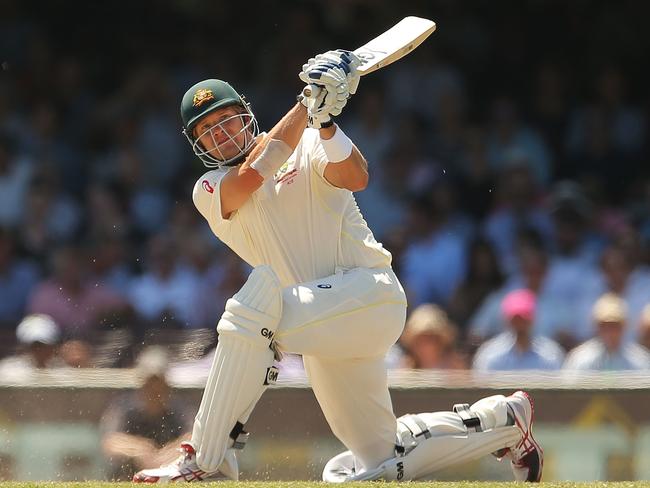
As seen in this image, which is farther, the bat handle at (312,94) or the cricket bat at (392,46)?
the cricket bat at (392,46)

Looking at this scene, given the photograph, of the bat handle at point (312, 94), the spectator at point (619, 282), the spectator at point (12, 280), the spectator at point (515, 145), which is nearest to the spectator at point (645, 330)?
the spectator at point (619, 282)

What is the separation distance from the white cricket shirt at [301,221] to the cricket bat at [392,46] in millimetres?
304

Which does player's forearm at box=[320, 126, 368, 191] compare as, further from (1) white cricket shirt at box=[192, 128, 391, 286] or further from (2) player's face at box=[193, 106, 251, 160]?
(2) player's face at box=[193, 106, 251, 160]

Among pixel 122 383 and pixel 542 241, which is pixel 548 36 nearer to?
pixel 542 241

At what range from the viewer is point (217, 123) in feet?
15.3

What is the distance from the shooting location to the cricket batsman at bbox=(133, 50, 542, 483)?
14.4ft

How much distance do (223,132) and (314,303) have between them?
686 millimetres

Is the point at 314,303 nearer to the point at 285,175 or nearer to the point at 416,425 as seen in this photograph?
the point at 285,175

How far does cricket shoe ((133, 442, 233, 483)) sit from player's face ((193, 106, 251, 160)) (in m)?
1.01

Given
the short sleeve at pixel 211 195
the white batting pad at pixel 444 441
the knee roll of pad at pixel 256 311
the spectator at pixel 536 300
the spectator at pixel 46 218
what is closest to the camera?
the knee roll of pad at pixel 256 311

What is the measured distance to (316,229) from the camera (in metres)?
4.66

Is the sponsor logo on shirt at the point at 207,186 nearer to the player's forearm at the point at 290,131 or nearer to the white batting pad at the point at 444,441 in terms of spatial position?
the player's forearm at the point at 290,131

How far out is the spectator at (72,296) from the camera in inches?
295

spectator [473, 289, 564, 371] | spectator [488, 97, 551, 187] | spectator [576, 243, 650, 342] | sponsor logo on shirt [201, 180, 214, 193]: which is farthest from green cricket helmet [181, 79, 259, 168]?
spectator [488, 97, 551, 187]
